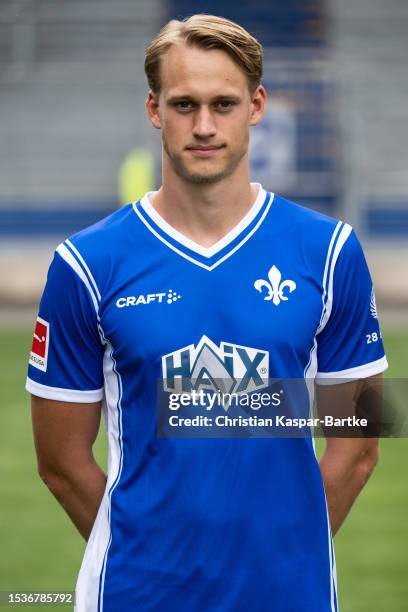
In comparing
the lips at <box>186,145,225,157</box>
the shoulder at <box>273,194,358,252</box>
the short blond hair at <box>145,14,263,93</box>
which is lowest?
the shoulder at <box>273,194,358,252</box>

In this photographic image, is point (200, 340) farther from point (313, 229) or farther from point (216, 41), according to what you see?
point (216, 41)

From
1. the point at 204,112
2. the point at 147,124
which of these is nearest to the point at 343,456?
the point at 204,112

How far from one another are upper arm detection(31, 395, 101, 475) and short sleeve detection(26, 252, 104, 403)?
3 centimetres

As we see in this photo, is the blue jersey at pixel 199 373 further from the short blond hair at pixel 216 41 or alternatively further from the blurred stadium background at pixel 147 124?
the blurred stadium background at pixel 147 124

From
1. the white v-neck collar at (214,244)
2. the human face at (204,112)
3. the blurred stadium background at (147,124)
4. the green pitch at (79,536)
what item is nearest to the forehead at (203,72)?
the human face at (204,112)

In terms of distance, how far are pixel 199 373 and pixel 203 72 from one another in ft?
2.21

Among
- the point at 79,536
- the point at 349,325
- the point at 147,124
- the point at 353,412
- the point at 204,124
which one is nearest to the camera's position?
the point at 204,124

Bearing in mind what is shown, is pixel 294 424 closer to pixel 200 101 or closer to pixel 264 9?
pixel 200 101

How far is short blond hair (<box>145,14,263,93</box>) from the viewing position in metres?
2.83

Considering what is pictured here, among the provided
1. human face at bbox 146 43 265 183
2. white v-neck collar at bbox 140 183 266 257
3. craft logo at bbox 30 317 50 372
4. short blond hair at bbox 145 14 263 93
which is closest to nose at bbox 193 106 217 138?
human face at bbox 146 43 265 183

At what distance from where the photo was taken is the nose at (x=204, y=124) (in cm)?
277

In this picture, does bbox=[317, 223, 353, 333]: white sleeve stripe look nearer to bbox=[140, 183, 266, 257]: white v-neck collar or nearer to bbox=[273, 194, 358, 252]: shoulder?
bbox=[273, 194, 358, 252]: shoulder

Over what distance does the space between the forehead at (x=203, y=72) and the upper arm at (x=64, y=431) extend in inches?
30.5

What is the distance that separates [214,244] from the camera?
2.93m
